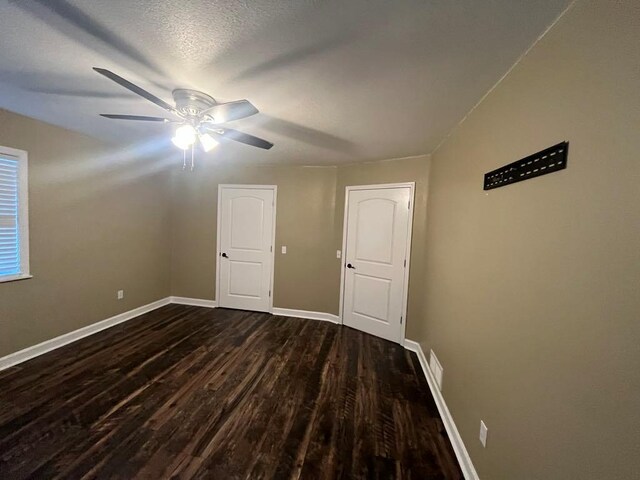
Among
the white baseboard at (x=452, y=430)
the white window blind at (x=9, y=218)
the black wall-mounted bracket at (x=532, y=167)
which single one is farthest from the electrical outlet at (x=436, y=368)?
the white window blind at (x=9, y=218)

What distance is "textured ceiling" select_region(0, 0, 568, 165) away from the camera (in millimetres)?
1038

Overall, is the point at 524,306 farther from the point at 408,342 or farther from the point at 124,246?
the point at 124,246

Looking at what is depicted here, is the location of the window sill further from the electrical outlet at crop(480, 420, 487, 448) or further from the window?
the electrical outlet at crop(480, 420, 487, 448)

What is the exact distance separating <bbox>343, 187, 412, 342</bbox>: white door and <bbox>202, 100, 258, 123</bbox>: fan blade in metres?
2.16

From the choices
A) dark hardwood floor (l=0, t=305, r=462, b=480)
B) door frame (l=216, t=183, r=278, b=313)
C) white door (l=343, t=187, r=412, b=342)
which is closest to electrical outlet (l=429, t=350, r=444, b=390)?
dark hardwood floor (l=0, t=305, r=462, b=480)

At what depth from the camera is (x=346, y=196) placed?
12.1 feet

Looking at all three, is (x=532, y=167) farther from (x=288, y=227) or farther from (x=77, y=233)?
(x=77, y=233)

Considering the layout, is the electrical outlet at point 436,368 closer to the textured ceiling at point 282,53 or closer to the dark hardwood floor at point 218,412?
the dark hardwood floor at point 218,412

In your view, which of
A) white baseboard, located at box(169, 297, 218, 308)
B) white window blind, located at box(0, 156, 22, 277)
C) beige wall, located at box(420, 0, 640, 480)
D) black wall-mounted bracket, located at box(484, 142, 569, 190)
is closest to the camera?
beige wall, located at box(420, 0, 640, 480)

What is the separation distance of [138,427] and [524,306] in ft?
8.19

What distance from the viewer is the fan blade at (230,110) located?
1.55 m

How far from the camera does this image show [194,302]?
171 inches

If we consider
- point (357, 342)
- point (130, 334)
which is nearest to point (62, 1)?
point (130, 334)

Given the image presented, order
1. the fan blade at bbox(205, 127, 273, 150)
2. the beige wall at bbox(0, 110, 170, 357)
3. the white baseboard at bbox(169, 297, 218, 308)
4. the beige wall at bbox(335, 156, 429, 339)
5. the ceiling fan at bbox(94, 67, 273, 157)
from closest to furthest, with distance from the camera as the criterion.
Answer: the ceiling fan at bbox(94, 67, 273, 157)
the fan blade at bbox(205, 127, 273, 150)
the beige wall at bbox(0, 110, 170, 357)
the beige wall at bbox(335, 156, 429, 339)
the white baseboard at bbox(169, 297, 218, 308)
